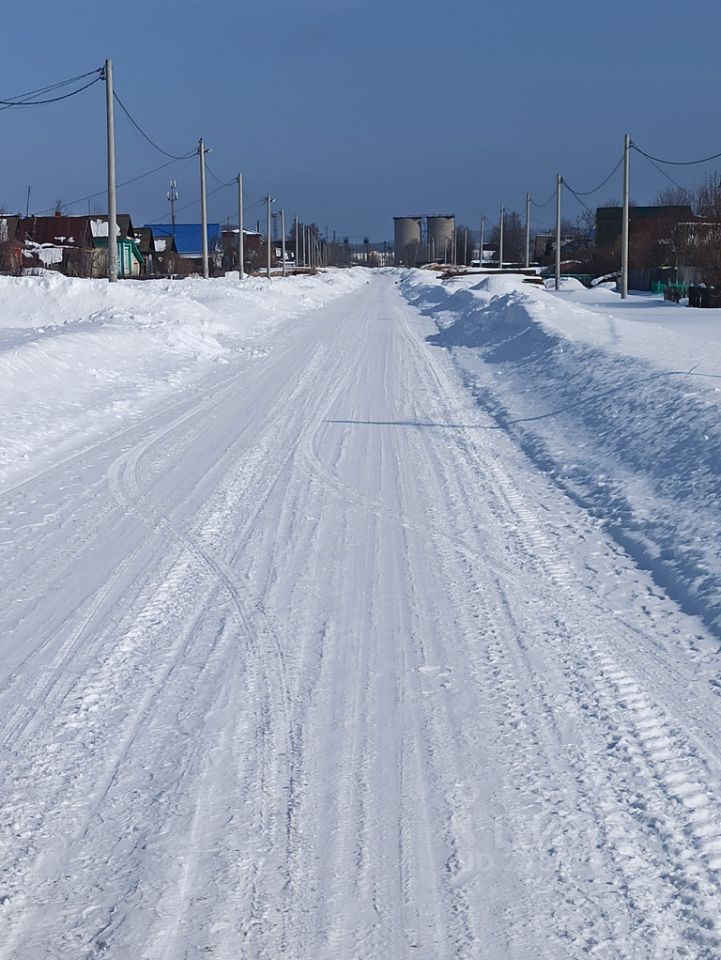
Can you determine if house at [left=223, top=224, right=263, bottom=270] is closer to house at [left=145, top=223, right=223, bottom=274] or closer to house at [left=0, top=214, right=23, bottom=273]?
house at [left=145, top=223, right=223, bottom=274]

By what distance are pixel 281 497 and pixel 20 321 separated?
26373 millimetres

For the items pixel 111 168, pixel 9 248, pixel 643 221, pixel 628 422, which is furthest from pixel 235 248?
pixel 628 422

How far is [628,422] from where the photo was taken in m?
12.5

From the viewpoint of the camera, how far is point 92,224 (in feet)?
305

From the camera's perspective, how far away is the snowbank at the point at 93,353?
13.2 m

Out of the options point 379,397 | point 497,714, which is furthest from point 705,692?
point 379,397

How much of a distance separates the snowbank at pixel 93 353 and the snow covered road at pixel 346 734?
145 inches

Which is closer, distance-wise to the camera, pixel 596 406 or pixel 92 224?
pixel 596 406

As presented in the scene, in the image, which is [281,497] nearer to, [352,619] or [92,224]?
[352,619]

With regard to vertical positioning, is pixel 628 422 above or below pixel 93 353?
below

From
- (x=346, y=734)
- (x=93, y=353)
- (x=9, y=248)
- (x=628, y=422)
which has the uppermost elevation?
(x=9, y=248)

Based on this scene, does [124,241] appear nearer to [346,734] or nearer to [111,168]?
[111,168]

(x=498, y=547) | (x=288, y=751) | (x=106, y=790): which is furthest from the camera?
(x=498, y=547)

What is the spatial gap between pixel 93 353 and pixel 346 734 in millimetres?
15129
